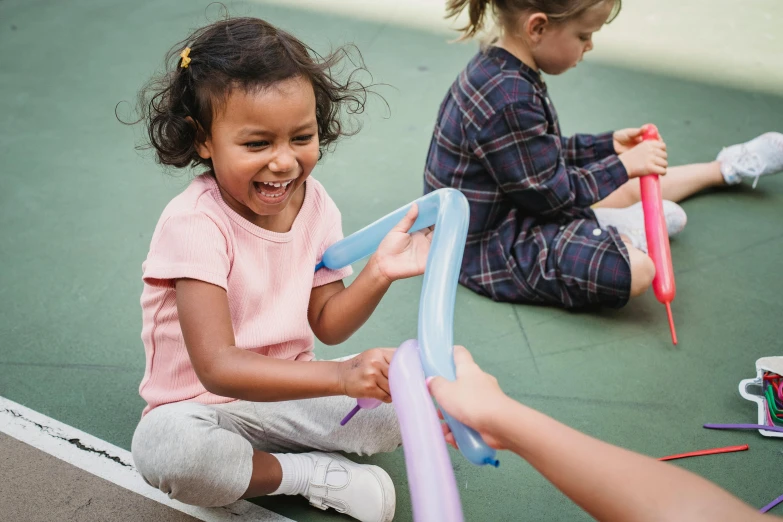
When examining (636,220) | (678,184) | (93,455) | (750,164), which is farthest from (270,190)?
(750,164)

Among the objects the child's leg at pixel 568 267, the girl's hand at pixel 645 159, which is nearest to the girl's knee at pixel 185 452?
the child's leg at pixel 568 267

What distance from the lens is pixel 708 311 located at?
1581 mm

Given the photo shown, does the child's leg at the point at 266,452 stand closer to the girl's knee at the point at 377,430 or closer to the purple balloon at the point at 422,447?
the girl's knee at the point at 377,430

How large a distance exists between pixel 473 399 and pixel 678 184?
1288mm

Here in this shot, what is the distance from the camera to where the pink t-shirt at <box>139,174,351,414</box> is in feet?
3.31

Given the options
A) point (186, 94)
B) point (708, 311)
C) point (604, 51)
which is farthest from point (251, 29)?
point (604, 51)

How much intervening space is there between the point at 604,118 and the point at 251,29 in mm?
1383

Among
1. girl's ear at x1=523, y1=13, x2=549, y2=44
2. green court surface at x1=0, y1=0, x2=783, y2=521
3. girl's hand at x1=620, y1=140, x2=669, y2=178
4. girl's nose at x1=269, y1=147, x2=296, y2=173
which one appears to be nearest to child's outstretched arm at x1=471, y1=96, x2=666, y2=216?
girl's hand at x1=620, y1=140, x2=669, y2=178

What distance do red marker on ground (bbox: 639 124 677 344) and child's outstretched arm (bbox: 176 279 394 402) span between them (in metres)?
0.75

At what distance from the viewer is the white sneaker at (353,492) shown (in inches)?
44.6

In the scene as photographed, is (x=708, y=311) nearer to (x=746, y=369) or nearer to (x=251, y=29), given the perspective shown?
(x=746, y=369)

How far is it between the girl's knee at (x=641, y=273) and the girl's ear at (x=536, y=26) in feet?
1.46

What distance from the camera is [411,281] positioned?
5.43ft

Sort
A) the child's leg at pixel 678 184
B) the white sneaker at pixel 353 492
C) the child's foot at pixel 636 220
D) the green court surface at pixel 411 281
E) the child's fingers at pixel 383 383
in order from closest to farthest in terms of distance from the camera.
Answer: the child's fingers at pixel 383 383
the white sneaker at pixel 353 492
the green court surface at pixel 411 281
the child's foot at pixel 636 220
the child's leg at pixel 678 184
